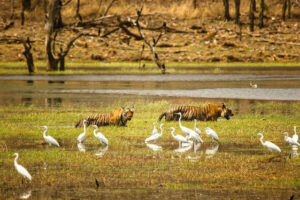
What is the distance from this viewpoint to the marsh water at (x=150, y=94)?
11.1 metres

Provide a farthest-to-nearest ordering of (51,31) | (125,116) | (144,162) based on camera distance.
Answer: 1. (51,31)
2. (125,116)
3. (144,162)

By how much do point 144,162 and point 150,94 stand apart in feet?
54.9

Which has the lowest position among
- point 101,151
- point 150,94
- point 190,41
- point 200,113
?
point 190,41

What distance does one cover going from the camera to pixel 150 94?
30359 mm

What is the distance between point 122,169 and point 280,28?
4964 centimetres

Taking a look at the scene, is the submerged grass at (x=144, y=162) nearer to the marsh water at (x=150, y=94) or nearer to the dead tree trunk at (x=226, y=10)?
the marsh water at (x=150, y=94)

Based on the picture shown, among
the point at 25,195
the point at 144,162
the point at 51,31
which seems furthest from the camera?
the point at 51,31

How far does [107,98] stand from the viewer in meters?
28.6

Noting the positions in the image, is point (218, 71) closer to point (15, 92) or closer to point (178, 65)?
point (178, 65)

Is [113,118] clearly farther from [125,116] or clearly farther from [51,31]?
[51,31]

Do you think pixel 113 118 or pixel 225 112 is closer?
pixel 113 118

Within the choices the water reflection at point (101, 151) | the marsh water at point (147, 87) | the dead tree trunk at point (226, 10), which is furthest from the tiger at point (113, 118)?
the dead tree trunk at point (226, 10)

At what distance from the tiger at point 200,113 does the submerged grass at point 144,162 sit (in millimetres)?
252

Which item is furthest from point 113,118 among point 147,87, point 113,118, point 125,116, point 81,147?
point 147,87
